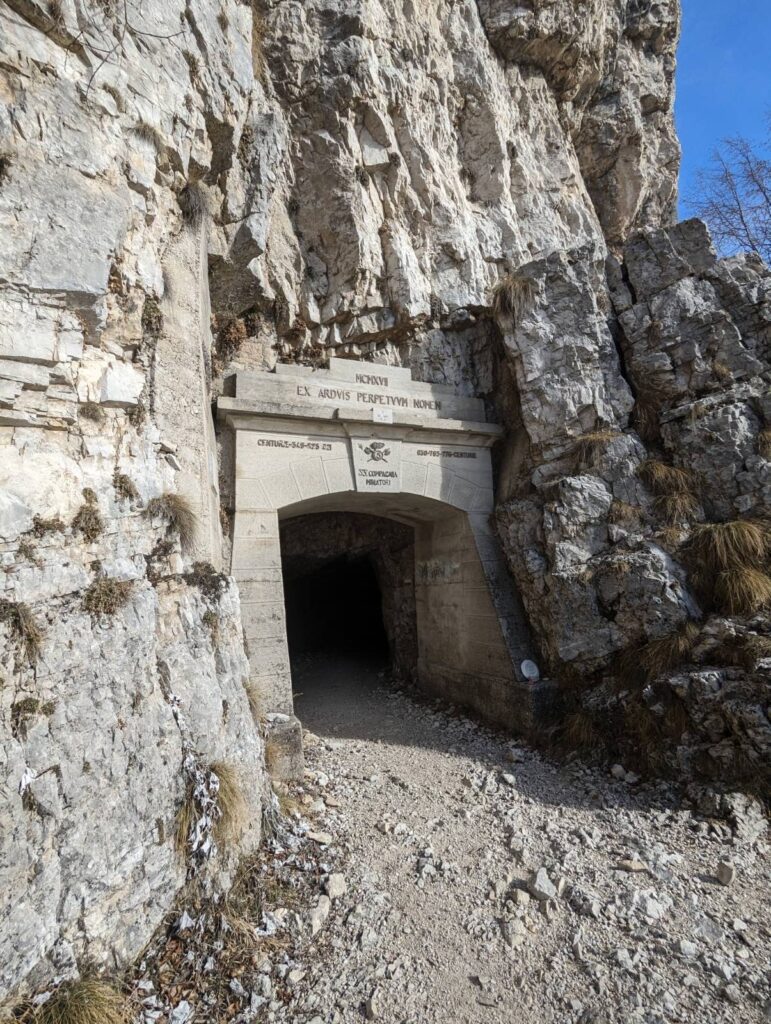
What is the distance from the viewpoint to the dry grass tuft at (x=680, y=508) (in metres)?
6.68

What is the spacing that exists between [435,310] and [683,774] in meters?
7.60

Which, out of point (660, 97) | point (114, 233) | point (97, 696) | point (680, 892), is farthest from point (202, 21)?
point (660, 97)

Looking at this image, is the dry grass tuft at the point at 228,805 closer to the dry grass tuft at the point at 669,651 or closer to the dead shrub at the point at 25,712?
the dead shrub at the point at 25,712

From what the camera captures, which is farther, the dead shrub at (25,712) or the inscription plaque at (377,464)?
the inscription plaque at (377,464)

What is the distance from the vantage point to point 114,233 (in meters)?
4.10

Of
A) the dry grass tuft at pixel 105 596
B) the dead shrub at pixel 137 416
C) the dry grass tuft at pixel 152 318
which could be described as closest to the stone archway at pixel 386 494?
the dry grass tuft at pixel 152 318

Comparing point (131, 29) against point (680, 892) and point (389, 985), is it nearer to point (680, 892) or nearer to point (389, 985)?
point (389, 985)

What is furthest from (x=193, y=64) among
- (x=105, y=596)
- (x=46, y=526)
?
(x=105, y=596)

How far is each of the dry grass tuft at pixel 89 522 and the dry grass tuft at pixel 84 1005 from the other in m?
2.65

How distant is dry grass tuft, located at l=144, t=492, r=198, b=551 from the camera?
14.8 feet

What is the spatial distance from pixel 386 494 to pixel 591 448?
3.16 m

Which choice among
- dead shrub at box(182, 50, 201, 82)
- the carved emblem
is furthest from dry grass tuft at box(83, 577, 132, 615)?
dead shrub at box(182, 50, 201, 82)

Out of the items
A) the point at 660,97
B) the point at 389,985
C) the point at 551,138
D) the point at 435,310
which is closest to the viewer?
the point at 389,985

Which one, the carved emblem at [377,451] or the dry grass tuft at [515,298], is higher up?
the dry grass tuft at [515,298]
